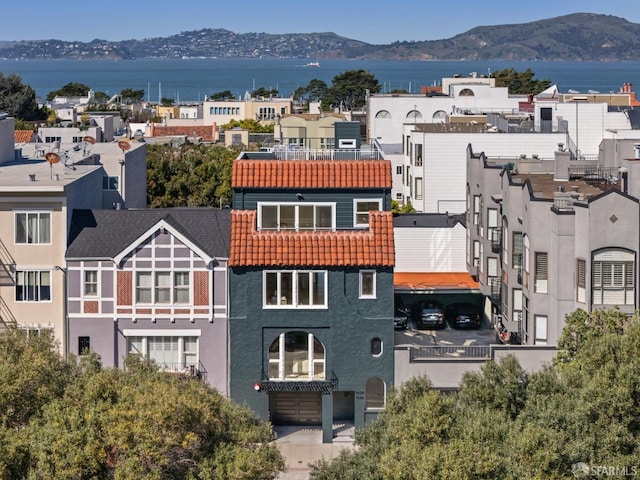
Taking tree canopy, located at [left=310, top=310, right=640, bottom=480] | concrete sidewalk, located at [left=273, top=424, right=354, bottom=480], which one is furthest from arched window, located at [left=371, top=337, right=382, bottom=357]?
tree canopy, located at [left=310, top=310, right=640, bottom=480]

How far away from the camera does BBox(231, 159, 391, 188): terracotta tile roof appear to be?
40.4m

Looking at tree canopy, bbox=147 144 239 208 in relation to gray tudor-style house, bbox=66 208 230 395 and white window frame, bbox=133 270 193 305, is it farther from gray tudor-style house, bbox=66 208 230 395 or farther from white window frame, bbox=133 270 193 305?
white window frame, bbox=133 270 193 305

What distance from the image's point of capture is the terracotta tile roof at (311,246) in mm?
39500

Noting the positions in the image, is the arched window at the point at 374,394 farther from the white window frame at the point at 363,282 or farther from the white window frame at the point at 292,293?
the white window frame at the point at 292,293

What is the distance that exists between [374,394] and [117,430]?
16876mm

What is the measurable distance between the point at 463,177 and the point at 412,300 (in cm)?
2060

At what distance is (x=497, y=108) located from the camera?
100125mm

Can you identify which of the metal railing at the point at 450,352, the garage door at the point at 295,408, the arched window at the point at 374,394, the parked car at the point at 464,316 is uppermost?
the metal railing at the point at 450,352

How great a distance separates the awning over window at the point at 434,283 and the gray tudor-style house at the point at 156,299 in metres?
12.1

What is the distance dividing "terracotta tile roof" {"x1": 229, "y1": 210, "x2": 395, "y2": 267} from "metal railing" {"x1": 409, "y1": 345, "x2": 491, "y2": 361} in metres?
3.16

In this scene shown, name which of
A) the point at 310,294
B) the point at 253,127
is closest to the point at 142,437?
the point at 310,294

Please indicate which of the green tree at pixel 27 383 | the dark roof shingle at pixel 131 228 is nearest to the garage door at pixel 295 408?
the dark roof shingle at pixel 131 228

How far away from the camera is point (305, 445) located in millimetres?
39156

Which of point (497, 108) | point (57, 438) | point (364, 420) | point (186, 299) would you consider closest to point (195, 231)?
point (186, 299)
